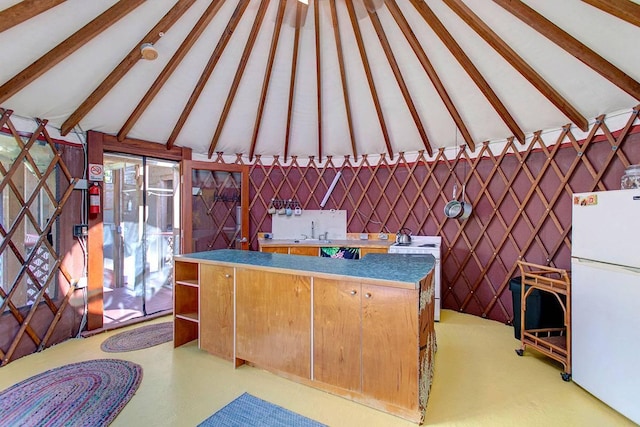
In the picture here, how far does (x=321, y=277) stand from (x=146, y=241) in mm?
2757

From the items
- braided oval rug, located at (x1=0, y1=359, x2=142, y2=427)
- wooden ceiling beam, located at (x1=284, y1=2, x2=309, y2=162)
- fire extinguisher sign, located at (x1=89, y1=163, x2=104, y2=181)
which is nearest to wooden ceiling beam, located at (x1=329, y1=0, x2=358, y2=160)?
wooden ceiling beam, located at (x1=284, y1=2, x2=309, y2=162)

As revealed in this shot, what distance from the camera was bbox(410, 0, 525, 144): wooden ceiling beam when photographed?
2.13 metres

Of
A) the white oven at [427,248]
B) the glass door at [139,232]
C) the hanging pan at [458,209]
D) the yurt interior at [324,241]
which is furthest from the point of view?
the glass door at [139,232]

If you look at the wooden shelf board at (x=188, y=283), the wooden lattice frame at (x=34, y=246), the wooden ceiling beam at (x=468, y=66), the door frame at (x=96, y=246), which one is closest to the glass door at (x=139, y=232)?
the door frame at (x=96, y=246)

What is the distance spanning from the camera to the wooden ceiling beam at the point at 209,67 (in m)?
2.22

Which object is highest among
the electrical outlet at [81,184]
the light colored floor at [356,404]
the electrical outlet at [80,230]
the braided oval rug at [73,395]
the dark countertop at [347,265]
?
the electrical outlet at [81,184]

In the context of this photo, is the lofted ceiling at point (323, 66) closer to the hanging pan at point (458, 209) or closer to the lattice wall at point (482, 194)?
the lattice wall at point (482, 194)

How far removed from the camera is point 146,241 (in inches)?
144

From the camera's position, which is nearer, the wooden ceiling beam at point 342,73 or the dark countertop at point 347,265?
the dark countertop at point 347,265

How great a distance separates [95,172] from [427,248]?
133 inches

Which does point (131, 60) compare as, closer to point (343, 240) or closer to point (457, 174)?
point (343, 240)

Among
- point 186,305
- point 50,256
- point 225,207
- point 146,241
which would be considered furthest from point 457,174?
point 50,256

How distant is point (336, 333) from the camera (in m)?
1.83

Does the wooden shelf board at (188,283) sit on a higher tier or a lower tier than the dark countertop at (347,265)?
lower
